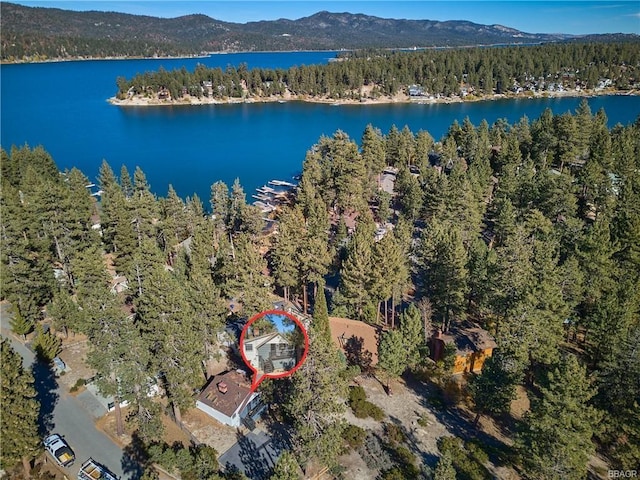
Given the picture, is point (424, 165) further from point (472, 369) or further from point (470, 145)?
point (472, 369)

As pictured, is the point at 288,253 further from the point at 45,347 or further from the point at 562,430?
the point at 562,430

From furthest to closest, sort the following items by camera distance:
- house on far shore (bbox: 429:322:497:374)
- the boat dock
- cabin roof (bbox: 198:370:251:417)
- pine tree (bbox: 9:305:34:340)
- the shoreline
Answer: the shoreline
the boat dock
pine tree (bbox: 9:305:34:340)
house on far shore (bbox: 429:322:497:374)
cabin roof (bbox: 198:370:251:417)

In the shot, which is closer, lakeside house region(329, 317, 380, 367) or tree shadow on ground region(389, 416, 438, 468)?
tree shadow on ground region(389, 416, 438, 468)

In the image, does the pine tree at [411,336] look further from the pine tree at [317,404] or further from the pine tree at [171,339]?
the pine tree at [171,339]

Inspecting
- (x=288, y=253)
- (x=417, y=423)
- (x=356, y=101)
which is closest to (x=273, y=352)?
(x=417, y=423)

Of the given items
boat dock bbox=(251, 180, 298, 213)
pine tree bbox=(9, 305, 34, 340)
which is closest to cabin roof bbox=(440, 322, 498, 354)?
pine tree bbox=(9, 305, 34, 340)

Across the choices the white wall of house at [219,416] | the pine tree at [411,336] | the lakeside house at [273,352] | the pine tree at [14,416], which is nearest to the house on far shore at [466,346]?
the pine tree at [411,336]

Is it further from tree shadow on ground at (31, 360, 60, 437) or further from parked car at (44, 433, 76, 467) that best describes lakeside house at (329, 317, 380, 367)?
tree shadow on ground at (31, 360, 60, 437)

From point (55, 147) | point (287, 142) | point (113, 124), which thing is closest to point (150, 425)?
point (287, 142)
